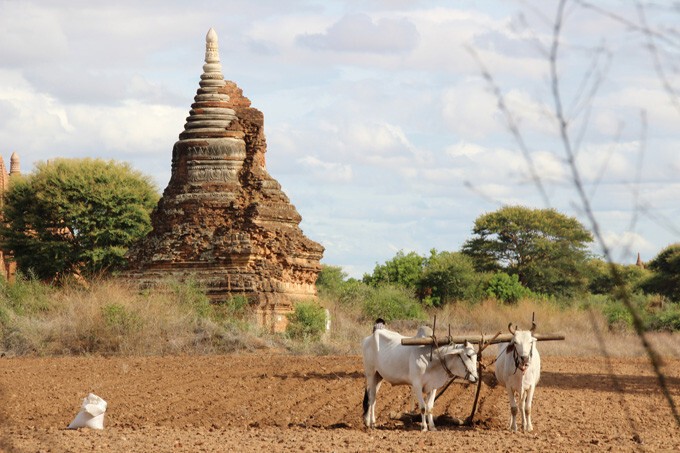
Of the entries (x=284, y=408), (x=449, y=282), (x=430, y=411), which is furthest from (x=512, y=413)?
(x=449, y=282)

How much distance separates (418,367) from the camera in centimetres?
1293

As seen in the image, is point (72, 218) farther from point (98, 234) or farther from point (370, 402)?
point (370, 402)

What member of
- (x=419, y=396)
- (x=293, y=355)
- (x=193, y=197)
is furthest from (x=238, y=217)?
(x=419, y=396)

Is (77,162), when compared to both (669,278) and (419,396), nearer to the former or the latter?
(669,278)

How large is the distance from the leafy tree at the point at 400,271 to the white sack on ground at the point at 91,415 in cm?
3510

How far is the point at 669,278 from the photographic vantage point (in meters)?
46.8

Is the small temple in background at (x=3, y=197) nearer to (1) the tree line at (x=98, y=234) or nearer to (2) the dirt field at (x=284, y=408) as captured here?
(1) the tree line at (x=98, y=234)

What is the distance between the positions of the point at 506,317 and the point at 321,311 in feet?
25.2

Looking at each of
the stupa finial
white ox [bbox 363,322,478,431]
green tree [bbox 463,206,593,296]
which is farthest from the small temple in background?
white ox [bbox 363,322,478,431]

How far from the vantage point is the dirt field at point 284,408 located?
11.1m

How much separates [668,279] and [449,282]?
8.89 m

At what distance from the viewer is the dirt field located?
11.1 metres

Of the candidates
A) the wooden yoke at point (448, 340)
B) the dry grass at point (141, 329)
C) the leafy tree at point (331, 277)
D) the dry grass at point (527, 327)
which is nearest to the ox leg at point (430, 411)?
the wooden yoke at point (448, 340)

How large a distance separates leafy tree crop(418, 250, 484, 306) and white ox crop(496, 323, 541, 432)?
3012cm
